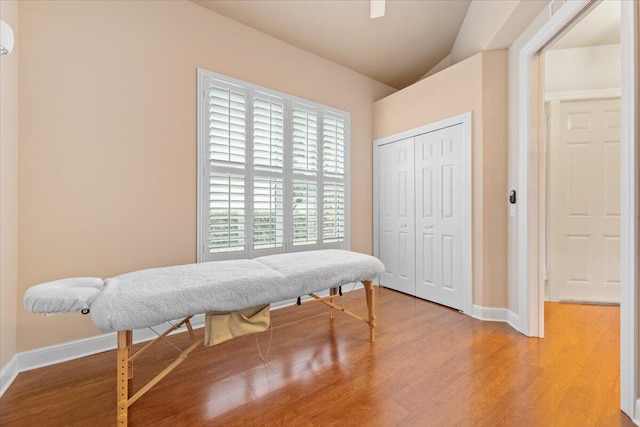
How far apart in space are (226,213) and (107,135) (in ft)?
3.50

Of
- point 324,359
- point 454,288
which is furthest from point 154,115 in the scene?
point 454,288

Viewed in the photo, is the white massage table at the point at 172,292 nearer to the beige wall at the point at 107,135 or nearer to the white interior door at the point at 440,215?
the beige wall at the point at 107,135

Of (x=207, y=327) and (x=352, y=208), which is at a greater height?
(x=352, y=208)

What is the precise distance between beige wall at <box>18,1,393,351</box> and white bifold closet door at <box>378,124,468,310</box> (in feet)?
6.88

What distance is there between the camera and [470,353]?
196 centimetres

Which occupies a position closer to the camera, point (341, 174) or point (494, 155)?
point (494, 155)

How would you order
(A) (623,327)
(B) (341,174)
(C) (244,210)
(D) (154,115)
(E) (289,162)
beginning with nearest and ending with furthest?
(A) (623,327) → (D) (154,115) → (C) (244,210) → (E) (289,162) → (B) (341,174)

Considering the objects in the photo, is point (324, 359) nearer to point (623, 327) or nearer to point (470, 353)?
point (470, 353)

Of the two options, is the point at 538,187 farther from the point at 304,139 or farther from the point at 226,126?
the point at 226,126

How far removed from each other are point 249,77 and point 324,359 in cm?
265

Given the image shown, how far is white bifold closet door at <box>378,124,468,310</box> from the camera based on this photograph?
281cm

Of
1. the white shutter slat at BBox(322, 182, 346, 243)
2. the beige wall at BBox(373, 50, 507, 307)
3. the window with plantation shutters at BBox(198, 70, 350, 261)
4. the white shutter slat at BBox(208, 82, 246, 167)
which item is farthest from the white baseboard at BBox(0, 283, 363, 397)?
the beige wall at BBox(373, 50, 507, 307)

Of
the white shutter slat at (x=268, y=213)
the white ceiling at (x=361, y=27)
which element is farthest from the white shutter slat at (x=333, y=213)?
the white ceiling at (x=361, y=27)

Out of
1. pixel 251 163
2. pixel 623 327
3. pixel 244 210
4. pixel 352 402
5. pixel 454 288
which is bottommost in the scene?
pixel 352 402
